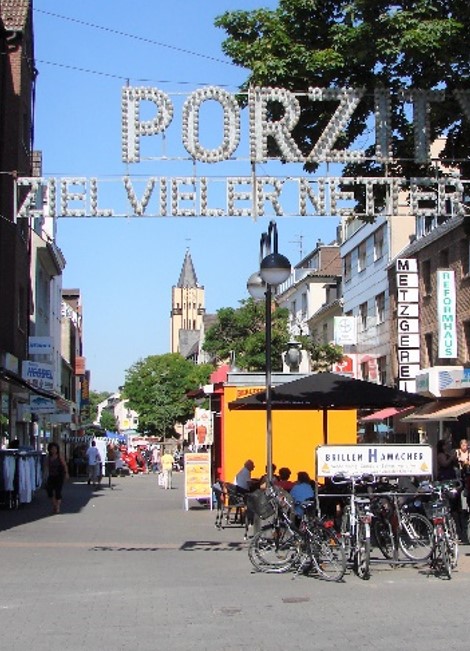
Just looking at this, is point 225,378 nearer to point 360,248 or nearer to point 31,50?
point 31,50

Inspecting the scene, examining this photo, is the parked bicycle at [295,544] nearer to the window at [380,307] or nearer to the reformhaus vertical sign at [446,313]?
the reformhaus vertical sign at [446,313]

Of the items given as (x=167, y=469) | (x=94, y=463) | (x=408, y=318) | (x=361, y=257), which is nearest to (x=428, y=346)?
(x=408, y=318)

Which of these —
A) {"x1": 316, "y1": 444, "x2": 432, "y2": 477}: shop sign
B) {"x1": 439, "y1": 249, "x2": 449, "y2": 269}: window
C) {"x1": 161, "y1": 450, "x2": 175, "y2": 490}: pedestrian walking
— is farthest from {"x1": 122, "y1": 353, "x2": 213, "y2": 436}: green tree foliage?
{"x1": 316, "y1": 444, "x2": 432, "y2": 477}: shop sign

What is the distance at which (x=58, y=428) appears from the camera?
60219 mm

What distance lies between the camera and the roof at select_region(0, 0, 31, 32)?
3212 cm

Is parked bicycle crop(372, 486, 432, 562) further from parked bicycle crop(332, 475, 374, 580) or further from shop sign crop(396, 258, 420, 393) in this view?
shop sign crop(396, 258, 420, 393)

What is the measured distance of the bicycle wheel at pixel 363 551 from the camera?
1220 cm

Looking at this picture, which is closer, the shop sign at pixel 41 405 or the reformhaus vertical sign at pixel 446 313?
the shop sign at pixel 41 405

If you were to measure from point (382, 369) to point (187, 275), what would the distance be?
13969 cm

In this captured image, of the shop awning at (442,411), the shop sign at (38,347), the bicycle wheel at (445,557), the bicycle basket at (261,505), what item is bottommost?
the bicycle wheel at (445,557)

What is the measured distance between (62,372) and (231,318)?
11594mm

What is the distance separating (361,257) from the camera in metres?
56.1

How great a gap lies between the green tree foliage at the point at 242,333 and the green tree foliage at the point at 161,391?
33.1 m

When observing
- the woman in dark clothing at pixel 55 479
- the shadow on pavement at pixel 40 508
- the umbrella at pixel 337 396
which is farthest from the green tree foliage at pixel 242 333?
the umbrella at pixel 337 396
